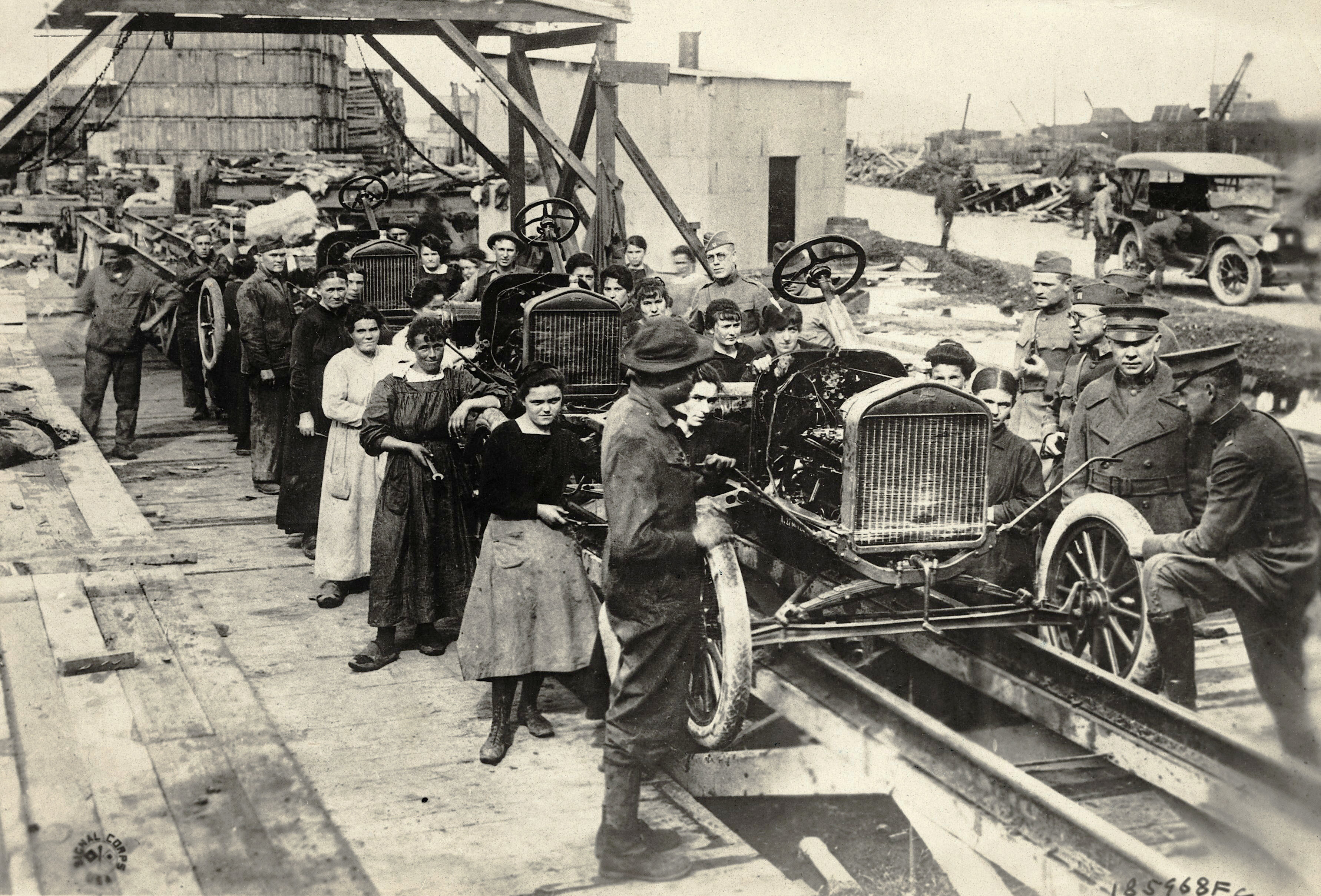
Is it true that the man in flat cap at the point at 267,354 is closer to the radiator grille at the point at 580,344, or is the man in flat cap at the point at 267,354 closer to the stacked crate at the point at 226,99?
the radiator grille at the point at 580,344

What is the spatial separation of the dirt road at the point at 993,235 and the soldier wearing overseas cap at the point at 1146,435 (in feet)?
23.4

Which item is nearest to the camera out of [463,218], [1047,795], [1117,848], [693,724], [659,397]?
[1117,848]

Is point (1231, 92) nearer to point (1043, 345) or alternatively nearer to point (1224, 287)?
point (1043, 345)

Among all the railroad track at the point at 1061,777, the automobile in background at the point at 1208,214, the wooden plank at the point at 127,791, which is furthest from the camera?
the automobile in background at the point at 1208,214

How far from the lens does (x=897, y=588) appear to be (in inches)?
183

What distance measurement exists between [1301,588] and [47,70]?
725cm

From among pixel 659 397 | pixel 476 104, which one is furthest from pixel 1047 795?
pixel 476 104

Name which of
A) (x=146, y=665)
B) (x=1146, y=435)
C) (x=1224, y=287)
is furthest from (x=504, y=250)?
(x=1224, y=287)

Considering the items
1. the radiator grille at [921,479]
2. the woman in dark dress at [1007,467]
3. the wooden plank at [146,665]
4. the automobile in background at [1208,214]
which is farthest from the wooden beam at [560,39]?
the radiator grille at [921,479]

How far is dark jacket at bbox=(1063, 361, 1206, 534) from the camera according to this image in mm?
5168

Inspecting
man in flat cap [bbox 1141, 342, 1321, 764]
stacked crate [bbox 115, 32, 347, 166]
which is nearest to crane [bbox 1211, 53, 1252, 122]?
man in flat cap [bbox 1141, 342, 1321, 764]

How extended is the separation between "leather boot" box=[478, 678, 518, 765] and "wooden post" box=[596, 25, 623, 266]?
564cm

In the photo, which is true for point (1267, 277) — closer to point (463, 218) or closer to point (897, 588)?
point (897, 588)

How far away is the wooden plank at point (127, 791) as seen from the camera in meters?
3.70
